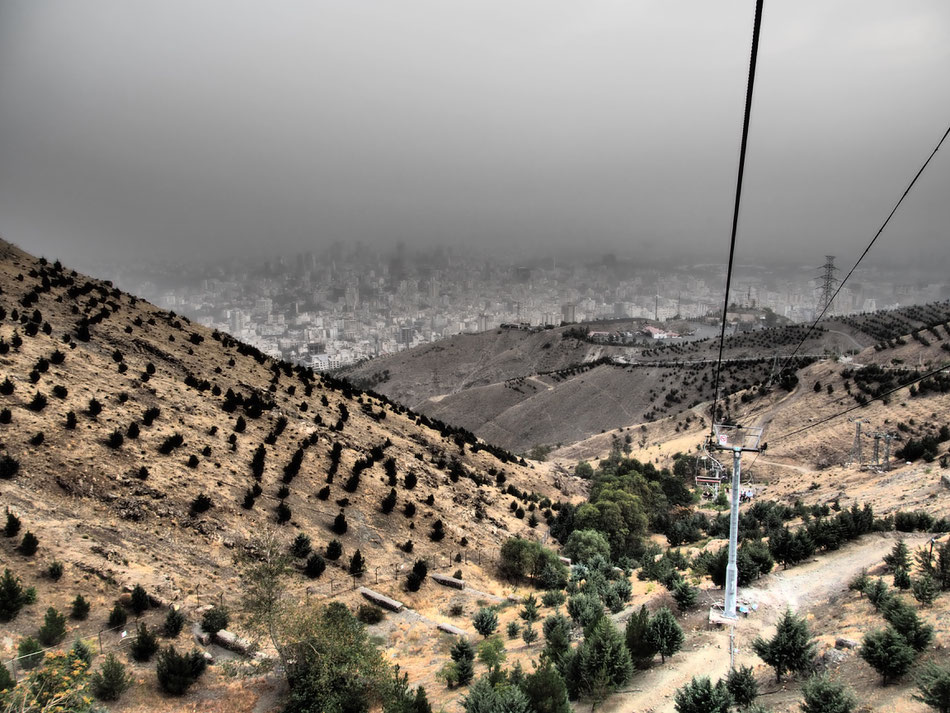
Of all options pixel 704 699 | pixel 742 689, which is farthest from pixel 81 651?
pixel 742 689

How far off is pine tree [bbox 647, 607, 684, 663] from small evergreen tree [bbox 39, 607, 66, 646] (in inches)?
725

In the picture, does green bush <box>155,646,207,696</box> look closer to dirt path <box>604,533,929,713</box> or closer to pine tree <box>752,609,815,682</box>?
dirt path <box>604,533,929,713</box>

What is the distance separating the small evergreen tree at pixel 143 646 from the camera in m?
16.0

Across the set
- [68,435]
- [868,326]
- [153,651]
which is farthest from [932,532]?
[868,326]

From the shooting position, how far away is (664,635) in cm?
1645

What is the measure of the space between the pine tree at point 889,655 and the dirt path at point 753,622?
148 inches

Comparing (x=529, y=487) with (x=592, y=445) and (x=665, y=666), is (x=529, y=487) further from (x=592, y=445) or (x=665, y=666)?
(x=592, y=445)

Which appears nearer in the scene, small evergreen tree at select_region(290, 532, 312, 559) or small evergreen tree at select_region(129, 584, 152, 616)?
small evergreen tree at select_region(129, 584, 152, 616)

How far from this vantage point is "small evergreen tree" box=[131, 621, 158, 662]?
16.0m

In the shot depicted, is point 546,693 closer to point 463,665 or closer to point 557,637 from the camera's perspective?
point 557,637

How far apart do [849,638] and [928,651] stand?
7.78 feet

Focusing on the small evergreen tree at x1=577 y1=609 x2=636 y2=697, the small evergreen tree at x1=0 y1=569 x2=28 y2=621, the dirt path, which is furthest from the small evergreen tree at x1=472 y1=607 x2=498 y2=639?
the small evergreen tree at x1=0 y1=569 x2=28 y2=621

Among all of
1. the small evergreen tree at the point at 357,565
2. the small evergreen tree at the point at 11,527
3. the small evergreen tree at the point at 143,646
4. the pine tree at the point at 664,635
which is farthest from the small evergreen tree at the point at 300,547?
the pine tree at the point at 664,635

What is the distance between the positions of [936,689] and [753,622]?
859cm
